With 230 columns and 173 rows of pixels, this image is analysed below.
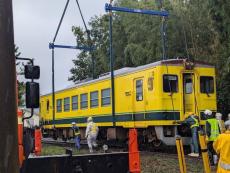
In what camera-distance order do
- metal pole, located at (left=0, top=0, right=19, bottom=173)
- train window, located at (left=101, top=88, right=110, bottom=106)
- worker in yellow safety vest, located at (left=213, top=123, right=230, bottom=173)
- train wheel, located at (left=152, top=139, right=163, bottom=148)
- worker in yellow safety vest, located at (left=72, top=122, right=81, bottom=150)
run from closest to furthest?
metal pole, located at (left=0, top=0, right=19, bottom=173) → worker in yellow safety vest, located at (left=213, top=123, right=230, bottom=173) → train wheel, located at (left=152, top=139, right=163, bottom=148) → train window, located at (left=101, top=88, right=110, bottom=106) → worker in yellow safety vest, located at (left=72, top=122, right=81, bottom=150)

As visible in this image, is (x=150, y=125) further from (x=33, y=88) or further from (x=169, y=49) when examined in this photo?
(x=169, y=49)

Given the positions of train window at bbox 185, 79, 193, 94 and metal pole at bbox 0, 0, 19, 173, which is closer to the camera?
metal pole at bbox 0, 0, 19, 173

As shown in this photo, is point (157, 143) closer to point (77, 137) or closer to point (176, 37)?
point (77, 137)

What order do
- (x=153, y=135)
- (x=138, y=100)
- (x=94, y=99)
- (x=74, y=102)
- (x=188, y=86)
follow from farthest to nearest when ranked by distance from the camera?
(x=74, y=102) → (x=94, y=99) → (x=138, y=100) → (x=188, y=86) → (x=153, y=135)

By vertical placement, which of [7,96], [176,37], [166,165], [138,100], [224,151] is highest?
[176,37]

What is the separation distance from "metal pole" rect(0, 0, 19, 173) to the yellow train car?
13.8 m

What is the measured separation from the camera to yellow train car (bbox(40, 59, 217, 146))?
1997 centimetres

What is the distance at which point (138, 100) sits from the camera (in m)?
21.2

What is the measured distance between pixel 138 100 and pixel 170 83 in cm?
168

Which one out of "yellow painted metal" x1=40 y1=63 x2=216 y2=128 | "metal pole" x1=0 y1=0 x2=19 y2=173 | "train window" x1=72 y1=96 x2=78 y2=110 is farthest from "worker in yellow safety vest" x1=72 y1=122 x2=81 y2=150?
"metal pole" x1=0 y1=0 x2=19 y2=173

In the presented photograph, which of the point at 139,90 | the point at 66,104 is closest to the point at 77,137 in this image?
the point at 139,90

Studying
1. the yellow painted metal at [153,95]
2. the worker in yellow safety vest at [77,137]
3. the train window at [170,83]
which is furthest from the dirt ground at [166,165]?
the worker in yellow safety vest at [77,137]

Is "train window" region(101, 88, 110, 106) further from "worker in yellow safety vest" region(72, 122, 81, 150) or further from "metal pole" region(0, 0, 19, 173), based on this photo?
"metal pole" region(0, 0, 19, 173)

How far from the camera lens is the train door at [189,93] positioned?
20672mm
